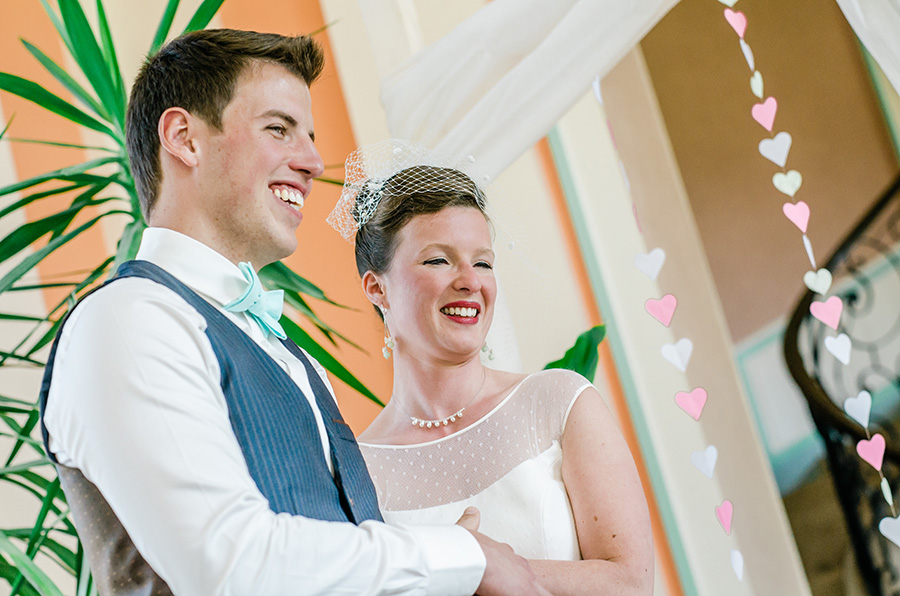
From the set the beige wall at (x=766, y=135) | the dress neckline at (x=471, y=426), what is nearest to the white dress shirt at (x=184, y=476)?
the dress neckline at (x=471, y=426)

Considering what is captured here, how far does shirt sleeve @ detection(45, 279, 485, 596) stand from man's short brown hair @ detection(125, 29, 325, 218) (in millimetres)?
385

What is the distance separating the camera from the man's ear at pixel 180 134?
1345 mm

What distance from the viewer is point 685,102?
577 cm

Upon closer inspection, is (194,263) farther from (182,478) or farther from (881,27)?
(881,27)

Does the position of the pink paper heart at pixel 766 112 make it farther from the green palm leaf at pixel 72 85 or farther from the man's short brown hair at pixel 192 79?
the green palm leaf at pixel 72 85

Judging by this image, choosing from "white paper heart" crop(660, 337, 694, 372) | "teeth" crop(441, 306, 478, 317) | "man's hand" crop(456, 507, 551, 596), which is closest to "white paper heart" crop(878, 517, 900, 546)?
"white paper heart" crop(660, 337, 694, 372)

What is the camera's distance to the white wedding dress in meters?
1.73

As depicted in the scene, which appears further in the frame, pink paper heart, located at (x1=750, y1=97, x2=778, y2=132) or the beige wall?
the beige wall

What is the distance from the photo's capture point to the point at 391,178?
2154 millimetres

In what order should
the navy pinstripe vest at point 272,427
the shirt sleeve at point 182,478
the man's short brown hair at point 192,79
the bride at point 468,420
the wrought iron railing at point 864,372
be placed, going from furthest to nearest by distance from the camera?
the wrought iron railing at point 864,372
the bride at point 468,420
the man's short brown hair at point 192,79
the navy pinstripe vest at point 272,427
the shirt sleeve at point 182,478

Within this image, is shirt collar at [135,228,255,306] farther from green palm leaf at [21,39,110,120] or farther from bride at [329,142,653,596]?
green palm leaf at [21,39,110,120]

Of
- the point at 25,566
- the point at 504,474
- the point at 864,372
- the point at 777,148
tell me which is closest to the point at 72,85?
the point at 25,566

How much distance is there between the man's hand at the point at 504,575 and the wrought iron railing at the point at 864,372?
9.45 feet

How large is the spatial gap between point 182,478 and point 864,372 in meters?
4.43
